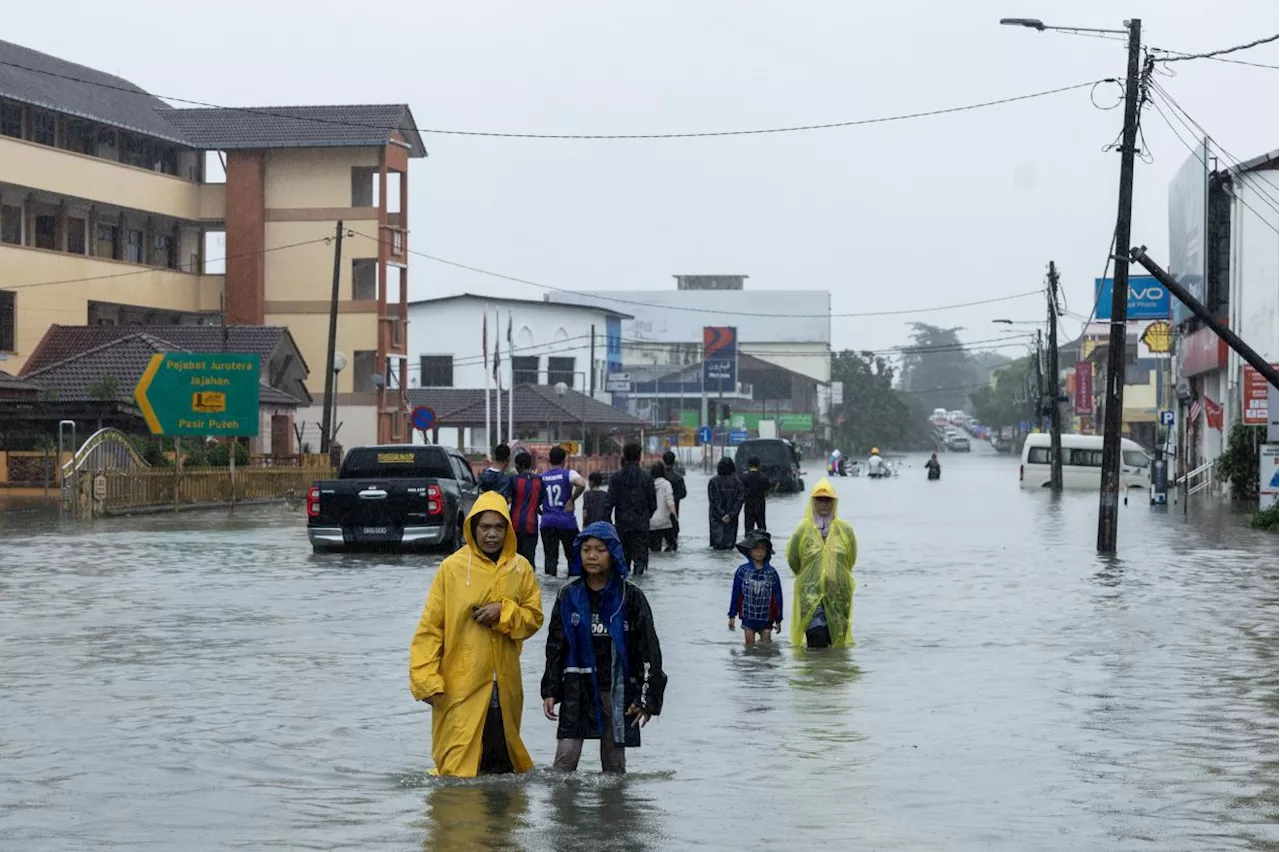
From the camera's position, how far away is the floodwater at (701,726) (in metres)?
8.66

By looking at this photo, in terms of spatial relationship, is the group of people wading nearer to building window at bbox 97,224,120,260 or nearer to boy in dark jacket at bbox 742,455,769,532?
boy in dark jacket at bbox 742,455,769,532

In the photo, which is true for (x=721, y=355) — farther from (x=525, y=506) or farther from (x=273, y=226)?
(x=525, y=506)

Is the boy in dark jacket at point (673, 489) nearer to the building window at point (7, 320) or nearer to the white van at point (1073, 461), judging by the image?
the building window at point (7, 320)

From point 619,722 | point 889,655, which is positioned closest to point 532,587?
point 619,722

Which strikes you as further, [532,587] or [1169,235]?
[1169,235]

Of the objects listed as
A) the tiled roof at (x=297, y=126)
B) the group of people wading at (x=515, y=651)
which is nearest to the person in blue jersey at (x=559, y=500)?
the group of people wading at (x=515, y=651)

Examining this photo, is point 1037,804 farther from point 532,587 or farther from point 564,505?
point 564,505

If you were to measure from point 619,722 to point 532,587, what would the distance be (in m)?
0.73

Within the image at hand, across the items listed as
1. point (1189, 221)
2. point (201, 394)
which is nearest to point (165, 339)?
point (201, 394)

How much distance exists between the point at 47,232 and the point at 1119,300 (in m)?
46.1

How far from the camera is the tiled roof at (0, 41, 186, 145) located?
64625mm

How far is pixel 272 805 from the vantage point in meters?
9.18

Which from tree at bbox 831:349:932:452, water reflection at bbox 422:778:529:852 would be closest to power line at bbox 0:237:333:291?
water reflection at bbox 422:778:529:852

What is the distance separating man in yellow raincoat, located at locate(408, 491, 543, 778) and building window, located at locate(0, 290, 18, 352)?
58.5m
